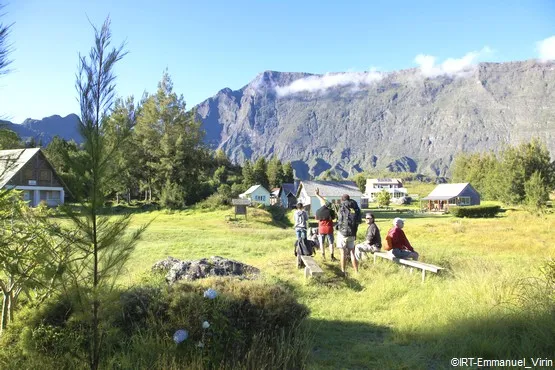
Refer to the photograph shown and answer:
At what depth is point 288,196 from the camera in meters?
72.0

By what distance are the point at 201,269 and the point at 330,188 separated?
170 feet

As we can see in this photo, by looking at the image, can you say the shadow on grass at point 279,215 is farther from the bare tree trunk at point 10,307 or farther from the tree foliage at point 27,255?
the tree foliage at point 27,255

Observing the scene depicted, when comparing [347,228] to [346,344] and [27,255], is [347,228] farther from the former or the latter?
[27,255]

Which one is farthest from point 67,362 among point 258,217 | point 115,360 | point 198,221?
point 258,217

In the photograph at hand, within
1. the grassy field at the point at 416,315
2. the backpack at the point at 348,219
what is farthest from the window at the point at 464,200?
the backpack at the point at 348,219

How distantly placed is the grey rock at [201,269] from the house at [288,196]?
58654mm

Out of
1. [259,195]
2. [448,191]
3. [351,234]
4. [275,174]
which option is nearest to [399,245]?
[351,234]

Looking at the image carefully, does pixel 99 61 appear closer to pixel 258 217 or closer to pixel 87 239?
pixel 87 239

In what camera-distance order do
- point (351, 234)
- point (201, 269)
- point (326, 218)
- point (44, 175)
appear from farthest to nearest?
point (44, 175) < point (326, 218) < point (351, 234) < point (201, 269)

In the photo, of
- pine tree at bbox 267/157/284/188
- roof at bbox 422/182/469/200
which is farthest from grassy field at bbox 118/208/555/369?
pine tree at bbox 267/157/284/188

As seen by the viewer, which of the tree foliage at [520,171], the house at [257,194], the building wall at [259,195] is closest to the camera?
the tree foliage at [520,171]

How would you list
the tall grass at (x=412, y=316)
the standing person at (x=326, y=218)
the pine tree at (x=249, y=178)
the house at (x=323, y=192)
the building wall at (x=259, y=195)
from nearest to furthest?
the tall grass at (x=412, y=316)
the standing person at (x=326, y=218)
the house at (x=323, y=192)
the building wall at (x=259, y=195)
the pine tree at (x=249, y=178)

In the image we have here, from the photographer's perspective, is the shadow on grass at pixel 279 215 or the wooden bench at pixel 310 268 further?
the shadow on grass at pixel 279 215

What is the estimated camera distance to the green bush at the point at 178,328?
15.2ft
